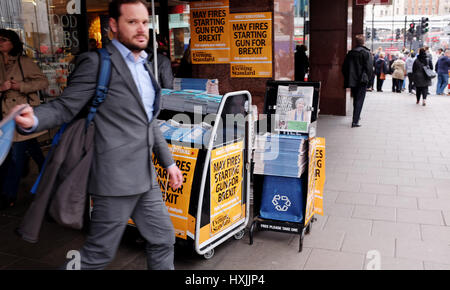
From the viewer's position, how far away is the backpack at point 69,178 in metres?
2.34

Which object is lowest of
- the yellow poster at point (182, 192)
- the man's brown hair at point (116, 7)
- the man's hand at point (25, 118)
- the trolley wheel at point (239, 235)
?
the trolley wheel at point (239, 235)

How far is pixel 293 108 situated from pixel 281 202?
887mm

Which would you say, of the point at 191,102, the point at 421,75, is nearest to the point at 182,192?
the point at 191,102

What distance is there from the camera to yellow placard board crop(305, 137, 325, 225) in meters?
3.88

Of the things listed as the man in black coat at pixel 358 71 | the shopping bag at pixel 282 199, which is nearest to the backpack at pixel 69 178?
the shopping bag at pixel 282 199

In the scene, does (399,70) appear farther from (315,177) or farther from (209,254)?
(209,254)

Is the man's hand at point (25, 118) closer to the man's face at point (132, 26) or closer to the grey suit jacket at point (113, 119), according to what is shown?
the grey suit jacket at point (113, 119)

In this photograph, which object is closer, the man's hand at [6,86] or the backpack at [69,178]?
the backpack at [69,178]

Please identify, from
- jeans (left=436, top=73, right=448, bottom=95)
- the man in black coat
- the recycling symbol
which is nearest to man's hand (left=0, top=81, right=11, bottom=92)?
the recycling symbol

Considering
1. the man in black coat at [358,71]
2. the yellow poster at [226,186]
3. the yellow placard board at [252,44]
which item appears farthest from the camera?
the man in black coat at [358,71]

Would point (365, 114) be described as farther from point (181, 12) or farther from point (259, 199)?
point (259, 199)

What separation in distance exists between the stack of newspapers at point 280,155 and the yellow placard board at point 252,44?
2130mm

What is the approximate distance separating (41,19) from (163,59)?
4232 millimetres
